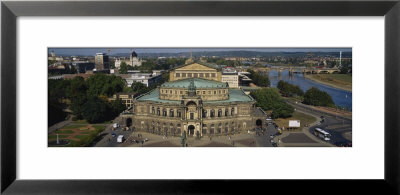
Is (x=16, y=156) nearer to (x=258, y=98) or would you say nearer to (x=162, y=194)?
(x=162, y=194)

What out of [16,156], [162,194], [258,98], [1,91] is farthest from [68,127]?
[258,98]

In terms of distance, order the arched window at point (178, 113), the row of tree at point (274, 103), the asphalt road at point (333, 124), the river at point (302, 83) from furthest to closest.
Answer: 1. the arched window at point (178, 113)
2. the row of tree at point (274, 103)
3. the river at point (302, 83)
4. the asphalt road at point (333, 124)

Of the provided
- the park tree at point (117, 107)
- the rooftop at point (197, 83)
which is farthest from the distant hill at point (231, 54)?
the park tree at point (117, 107)

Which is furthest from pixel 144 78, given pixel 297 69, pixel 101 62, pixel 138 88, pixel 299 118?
pixel 299 118

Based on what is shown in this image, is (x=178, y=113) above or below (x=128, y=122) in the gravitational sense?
above

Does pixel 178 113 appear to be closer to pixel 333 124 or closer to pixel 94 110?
pixel 94 110

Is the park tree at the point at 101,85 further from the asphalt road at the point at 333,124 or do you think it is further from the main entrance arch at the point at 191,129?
the asphalt road at the point at 333,124

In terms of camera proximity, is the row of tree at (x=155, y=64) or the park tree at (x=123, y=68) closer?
the row of tree at (x=155, y=64)
